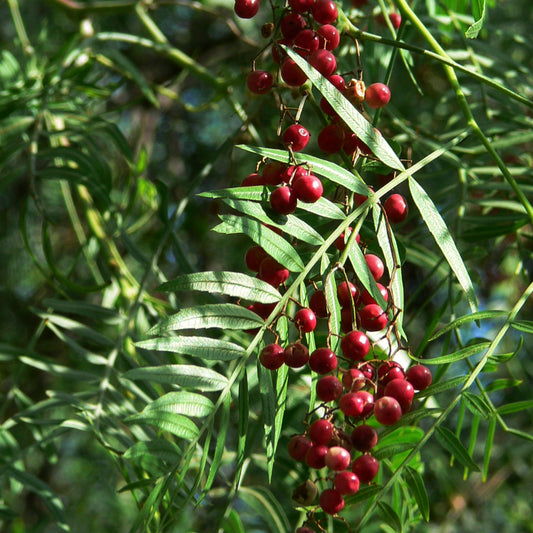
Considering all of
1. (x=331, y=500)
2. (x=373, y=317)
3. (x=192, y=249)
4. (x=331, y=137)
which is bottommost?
(x=192, y=249)

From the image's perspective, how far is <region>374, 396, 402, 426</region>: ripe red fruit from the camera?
17.9 inches

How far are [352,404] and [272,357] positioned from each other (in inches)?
2.4

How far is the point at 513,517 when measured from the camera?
64.7 inches

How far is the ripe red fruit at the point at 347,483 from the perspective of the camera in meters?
0.47

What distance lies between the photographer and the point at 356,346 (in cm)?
46

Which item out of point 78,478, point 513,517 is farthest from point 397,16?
point 78,478

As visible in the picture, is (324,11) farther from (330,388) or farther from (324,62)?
(330,388)

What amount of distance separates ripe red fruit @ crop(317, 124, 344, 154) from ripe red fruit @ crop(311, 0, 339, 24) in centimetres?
8

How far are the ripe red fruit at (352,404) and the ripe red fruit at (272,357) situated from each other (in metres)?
0.05

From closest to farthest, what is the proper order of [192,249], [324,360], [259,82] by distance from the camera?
[324,360] → [259,82] → [192,249]

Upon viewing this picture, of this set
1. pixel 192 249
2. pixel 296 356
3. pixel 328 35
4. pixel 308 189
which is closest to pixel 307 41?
pixel 328 35

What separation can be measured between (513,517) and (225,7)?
1.34 meters

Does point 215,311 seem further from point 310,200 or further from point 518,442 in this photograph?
point 518,442

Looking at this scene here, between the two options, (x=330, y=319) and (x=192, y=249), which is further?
(x=192, y=249)
